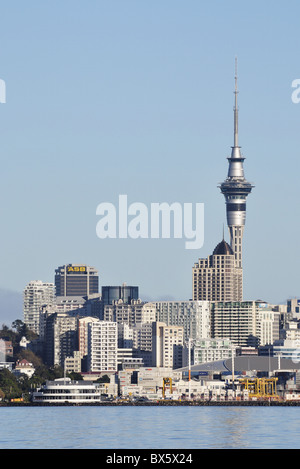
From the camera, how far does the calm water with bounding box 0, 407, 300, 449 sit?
90875mm

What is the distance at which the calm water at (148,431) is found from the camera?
90.9 meters

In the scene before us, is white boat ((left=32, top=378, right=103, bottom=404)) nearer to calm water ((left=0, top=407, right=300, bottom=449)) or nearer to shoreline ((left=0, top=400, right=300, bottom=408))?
shoreline ((left=0, top=400, right=300, bottom=408))

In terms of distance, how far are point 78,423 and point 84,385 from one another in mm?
67989

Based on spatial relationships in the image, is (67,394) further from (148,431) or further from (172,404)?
(148,431)

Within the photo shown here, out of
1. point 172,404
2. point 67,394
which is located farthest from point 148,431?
point 172,404

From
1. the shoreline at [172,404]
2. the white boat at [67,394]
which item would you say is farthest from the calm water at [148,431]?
the white boat at [67,394]

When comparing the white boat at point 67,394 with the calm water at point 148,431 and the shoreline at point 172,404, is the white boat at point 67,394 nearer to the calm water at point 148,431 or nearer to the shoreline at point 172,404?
the shoreline at point 172,404

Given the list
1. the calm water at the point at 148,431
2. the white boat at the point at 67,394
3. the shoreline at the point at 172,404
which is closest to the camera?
the calm water at the point at 148,431

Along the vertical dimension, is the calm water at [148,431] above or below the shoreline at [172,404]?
above

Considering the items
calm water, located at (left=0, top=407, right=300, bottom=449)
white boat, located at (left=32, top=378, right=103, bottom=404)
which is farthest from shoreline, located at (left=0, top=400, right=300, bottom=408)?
calm water, located at (left=0, top=407, right=300, bottom=449)

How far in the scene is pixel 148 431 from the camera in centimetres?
10612
